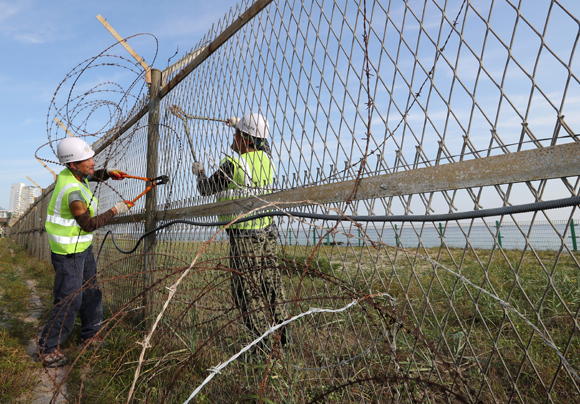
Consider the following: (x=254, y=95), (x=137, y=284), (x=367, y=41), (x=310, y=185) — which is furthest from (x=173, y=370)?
(x=367, y=41)

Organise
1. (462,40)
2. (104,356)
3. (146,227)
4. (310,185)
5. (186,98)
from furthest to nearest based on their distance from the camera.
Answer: (146,227) → (186,98) → (104,356) → (310,185) → (462,40)

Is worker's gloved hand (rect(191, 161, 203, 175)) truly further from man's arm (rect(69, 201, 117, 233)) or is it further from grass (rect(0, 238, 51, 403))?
grass (rect(0, 238, 51, 403))

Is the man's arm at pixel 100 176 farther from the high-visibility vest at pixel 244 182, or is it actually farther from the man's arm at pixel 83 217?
the high-visibility vest at pixel 244 182

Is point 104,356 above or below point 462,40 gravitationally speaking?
below

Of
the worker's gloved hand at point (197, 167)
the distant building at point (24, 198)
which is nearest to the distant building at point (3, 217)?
the distant building at point (24, 198)

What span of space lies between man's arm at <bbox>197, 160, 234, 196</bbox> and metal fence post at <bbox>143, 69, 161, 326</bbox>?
1103 millimetres

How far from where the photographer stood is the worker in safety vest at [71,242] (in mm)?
3234

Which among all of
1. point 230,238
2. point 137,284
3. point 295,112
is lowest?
point 137,284

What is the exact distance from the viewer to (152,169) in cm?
396

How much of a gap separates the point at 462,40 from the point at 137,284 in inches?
155

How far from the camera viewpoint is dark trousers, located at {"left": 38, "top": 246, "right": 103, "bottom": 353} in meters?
3.19

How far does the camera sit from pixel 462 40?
137cm

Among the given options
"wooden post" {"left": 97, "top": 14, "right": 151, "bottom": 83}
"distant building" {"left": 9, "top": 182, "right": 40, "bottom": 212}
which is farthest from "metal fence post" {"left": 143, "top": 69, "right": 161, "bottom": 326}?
"distant building" {"left": 9, "top": 182, "right": 40, "bottom": 212}

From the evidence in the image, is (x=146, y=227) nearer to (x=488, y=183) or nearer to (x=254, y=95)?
(x=254, y=95)
